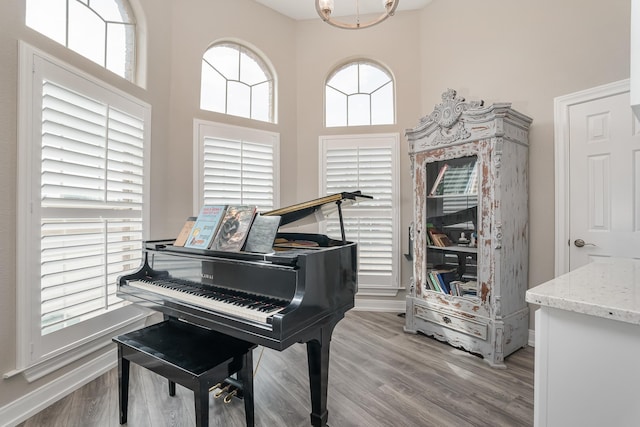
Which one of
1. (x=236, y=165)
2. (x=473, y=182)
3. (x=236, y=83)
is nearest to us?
(x=473, y=182)

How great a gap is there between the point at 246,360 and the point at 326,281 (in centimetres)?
56

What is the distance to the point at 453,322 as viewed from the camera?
2.56 m

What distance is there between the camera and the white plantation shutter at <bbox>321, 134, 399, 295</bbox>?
11.3 ft

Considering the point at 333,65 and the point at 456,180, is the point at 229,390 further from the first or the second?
the point at 333,65

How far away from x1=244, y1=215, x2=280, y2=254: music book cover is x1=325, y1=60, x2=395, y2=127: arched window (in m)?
2.32

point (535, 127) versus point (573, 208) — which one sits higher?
point (535, 127)

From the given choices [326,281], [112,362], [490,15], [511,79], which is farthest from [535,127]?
[112,362]

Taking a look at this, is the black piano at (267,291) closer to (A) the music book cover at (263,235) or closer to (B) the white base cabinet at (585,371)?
(A) the music book cover at (263,235)

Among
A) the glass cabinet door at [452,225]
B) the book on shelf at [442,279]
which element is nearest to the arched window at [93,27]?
the glass cabinet door at [452,225]

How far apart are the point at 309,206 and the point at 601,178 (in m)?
2.28

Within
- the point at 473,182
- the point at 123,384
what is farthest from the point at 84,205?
the point at 473,182

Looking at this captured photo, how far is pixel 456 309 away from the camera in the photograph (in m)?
2.54

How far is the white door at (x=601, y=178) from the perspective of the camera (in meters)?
2.13

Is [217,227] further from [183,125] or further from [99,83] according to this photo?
[183,125]
